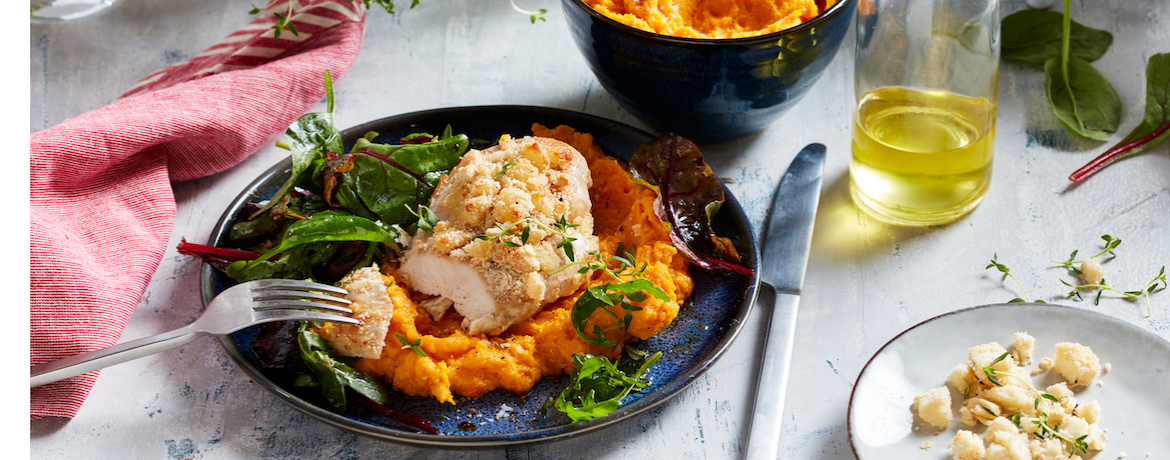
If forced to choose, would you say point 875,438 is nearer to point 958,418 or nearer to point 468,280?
point 958,418

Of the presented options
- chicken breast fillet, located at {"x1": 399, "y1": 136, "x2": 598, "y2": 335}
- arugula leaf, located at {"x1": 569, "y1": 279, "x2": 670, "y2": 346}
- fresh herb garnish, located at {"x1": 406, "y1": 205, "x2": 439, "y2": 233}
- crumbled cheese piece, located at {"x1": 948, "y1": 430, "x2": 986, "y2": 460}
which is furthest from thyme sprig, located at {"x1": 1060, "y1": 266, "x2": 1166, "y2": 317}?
fresh herb garnish, located at {"x1": 406, "y1": 205, "x2": 439, "y2": 233}

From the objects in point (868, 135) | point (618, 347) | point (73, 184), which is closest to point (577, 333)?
point (618, 347)

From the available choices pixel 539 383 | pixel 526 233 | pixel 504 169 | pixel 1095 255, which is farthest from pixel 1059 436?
pixel 504 169

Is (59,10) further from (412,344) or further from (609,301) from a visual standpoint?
(609,301)

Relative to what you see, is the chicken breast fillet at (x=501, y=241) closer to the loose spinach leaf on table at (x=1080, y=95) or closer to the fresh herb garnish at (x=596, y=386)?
the fresh herb garnish at (x=596, y=386)

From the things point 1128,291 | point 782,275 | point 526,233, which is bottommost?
point 1128,291

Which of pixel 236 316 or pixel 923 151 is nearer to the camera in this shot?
pixel 236 316
